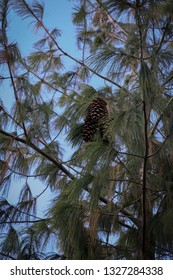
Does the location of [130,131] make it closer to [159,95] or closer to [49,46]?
[159,95]

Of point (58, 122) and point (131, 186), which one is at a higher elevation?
point (58, 122)

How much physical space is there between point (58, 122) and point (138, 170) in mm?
499

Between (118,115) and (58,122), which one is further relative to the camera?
(58,122)

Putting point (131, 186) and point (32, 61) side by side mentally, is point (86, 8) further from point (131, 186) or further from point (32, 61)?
point (131, 186)

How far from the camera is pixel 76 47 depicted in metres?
2.42

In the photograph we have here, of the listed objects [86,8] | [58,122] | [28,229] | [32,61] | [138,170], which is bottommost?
[28,229]

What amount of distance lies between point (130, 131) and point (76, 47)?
133cm

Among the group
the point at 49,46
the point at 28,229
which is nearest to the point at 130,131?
the point at 28,229

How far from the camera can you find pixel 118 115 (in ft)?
3.97
